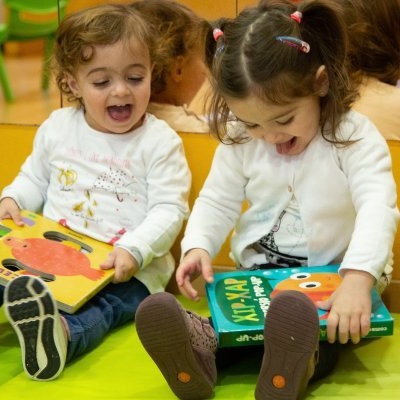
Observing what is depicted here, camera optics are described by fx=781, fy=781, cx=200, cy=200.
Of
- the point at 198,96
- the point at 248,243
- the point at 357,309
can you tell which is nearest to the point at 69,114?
the point at 198,96

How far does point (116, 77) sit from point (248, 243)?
409mm

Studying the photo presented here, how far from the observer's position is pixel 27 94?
2760 millimetres

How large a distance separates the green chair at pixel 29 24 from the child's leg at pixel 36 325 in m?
1.02

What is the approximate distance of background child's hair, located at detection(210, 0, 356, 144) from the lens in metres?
1.15

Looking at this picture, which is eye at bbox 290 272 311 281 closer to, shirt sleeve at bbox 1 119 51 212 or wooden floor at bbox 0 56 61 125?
shirt sleeve at bbox 1 119 51 212

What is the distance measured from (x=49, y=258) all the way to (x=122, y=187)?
20 centimetres

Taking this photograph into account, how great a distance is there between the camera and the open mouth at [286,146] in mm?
1291

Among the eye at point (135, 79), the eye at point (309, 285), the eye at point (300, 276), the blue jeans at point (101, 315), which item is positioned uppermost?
the eye at point (135, 79)

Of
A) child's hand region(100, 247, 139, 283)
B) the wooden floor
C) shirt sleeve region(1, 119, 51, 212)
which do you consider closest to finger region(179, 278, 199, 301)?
child's hand region(100, 247, 139, 283)

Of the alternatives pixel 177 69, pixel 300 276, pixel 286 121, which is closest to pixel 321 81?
pixel 286 121

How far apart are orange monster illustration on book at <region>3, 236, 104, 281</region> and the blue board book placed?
0.27 metres

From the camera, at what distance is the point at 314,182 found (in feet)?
4.23

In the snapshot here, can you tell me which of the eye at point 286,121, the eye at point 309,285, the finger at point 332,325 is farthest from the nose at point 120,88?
the finger at point 332,325

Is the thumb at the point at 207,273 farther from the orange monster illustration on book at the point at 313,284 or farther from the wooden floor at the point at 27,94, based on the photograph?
the wooden floor at the point at 27,94
